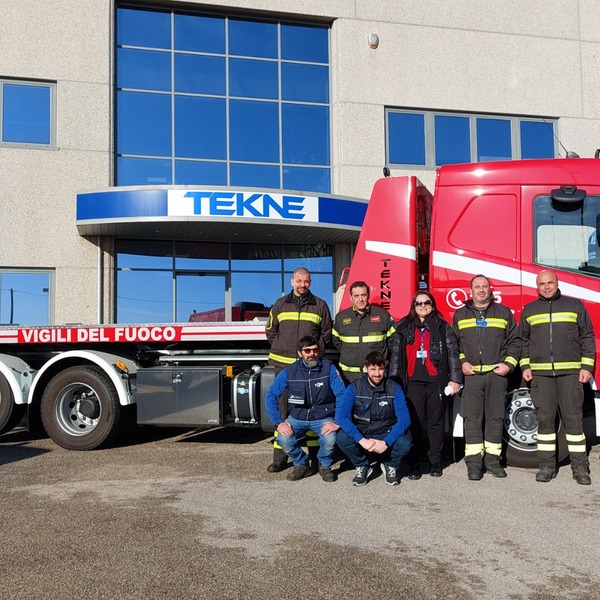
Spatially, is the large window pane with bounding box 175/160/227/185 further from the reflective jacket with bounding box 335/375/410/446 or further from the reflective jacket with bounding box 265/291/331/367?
the reflective jacket with bounding box 335/375/410/446

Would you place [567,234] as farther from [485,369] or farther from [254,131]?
[254,131]

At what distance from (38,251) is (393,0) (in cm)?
976

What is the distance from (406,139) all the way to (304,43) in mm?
3306

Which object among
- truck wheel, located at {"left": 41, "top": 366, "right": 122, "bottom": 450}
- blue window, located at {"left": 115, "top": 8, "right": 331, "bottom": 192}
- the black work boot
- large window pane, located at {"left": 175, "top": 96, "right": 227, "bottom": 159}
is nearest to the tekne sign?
blue window, located at {"left": 115, "top": 8, "right": 331, "bottom": 192}

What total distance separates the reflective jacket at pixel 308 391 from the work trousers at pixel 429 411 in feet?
2.02

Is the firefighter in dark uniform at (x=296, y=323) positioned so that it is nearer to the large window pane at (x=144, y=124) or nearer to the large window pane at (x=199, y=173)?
the large window pane at (x=199, y=173)

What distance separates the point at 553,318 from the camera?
495 centimetres

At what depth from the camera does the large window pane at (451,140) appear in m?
14.2

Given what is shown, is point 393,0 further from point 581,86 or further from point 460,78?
point 581,86

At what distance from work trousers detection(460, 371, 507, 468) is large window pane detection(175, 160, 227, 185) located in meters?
9.65

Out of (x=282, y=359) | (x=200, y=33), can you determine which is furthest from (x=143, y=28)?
(x=282, y=359)

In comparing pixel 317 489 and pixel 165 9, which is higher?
pixel 165 9

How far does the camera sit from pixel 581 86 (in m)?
14.7

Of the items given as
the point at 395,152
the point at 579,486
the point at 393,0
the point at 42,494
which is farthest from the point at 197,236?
the point at 579,486
